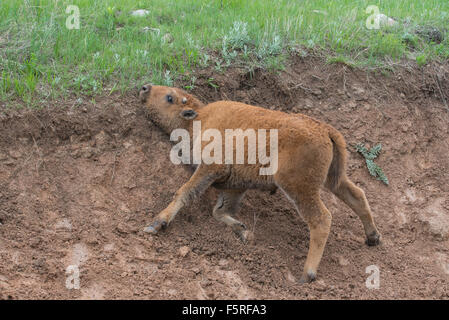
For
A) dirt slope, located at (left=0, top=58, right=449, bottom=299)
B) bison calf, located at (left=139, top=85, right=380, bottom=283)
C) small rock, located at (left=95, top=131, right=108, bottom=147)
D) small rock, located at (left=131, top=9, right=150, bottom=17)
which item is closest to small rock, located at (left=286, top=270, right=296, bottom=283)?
dirt slope, located at (left=0, top=58, right=449, bottom=299)

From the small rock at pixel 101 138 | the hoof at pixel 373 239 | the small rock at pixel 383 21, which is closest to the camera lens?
the hoof at pixel 373 239

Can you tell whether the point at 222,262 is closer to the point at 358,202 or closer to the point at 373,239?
the point at 358,202

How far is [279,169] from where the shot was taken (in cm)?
495

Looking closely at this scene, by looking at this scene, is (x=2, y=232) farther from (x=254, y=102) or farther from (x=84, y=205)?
(x=254, y=102)

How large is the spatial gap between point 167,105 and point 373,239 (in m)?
2.80

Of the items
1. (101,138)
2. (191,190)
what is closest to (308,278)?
(191,190)

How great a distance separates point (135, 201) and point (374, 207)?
9.54ft

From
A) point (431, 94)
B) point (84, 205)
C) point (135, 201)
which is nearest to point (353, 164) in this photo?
point (431, 94)

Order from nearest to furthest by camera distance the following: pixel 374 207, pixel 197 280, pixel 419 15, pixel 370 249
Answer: pixel 197 280
pixel 370 249
pixel 374 207
pixel 419 15

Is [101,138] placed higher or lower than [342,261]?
higher

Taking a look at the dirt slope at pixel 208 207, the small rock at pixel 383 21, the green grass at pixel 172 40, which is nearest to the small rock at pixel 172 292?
the dirt slope at pixel 208 207

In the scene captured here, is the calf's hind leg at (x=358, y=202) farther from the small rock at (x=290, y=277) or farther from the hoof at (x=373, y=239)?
the small rock at (x=290, y=277)

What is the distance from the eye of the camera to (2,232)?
479cm

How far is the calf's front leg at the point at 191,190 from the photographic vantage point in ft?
17.4
